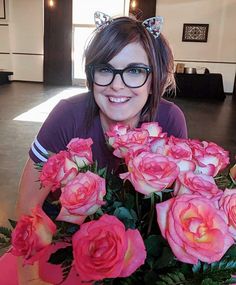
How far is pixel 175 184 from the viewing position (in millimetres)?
453

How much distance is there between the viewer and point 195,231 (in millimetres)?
366

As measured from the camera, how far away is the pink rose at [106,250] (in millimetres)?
352

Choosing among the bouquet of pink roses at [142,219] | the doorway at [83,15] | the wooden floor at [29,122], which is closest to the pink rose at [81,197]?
the bouquet of pink roses at [142,219]

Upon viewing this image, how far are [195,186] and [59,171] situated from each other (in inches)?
7.2

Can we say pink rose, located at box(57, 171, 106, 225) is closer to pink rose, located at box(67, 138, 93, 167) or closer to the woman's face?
pink rose, located at box(67, 138, 93, 167)

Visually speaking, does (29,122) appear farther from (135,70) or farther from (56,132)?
(135,70)

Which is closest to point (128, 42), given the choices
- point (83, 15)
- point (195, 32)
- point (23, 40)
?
point (195, 32)

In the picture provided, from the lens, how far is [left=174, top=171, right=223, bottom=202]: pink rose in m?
0.42

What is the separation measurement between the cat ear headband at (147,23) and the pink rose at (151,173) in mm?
586

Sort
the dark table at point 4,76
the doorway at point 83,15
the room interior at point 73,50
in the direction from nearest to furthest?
the room interior at point 73,50 < the doorway at point 83,15 < the dark table at point 4,76

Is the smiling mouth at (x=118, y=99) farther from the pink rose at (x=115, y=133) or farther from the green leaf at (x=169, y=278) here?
the green leaf at (x=169, y=278)

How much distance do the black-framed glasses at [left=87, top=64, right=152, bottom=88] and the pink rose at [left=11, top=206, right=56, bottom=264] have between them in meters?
0.47

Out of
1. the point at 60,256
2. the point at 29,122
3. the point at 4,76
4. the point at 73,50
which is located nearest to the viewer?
the point at 60,256

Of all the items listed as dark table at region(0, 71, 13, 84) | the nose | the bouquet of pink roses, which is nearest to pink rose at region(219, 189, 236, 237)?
the bouquet of pink roses
